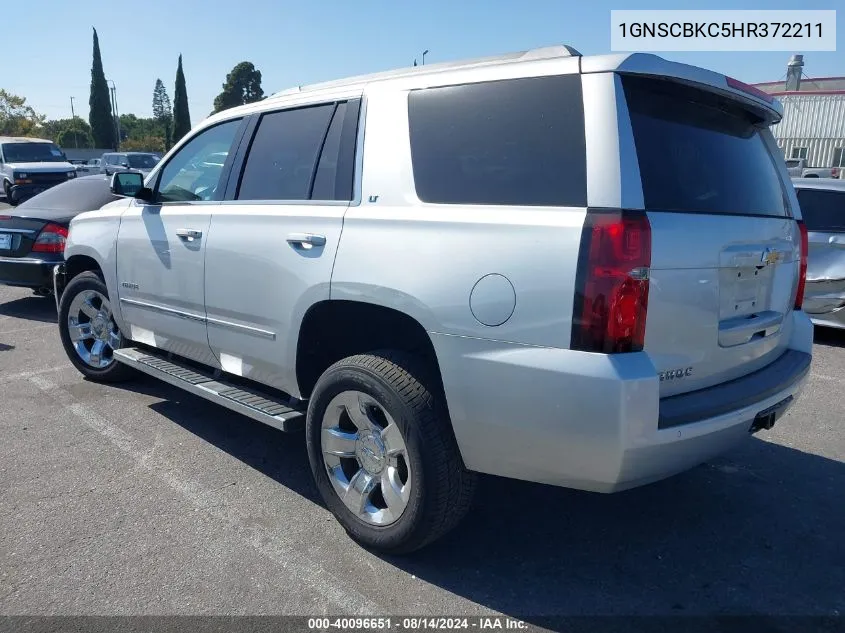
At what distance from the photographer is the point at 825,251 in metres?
6.58

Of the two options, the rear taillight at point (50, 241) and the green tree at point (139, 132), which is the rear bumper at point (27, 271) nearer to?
the rear taillight at point (50, 241)

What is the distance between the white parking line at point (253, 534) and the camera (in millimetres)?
2668

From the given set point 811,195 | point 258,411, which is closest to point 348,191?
point 258,411

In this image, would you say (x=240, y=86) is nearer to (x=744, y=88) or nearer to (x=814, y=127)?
(x=814, y=127)

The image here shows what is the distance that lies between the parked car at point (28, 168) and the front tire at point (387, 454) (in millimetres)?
19351

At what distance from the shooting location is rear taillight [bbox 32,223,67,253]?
7.39 meters

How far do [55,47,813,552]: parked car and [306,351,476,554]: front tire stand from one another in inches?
0.5

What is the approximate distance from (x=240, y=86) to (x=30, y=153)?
140ft

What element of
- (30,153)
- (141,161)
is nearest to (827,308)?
(30,153)

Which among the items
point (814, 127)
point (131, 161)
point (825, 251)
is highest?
point (814, 127)

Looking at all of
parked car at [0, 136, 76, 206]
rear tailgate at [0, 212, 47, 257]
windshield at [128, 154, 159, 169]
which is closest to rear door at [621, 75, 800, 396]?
rear tailgate at [0, 212, 47, 257]

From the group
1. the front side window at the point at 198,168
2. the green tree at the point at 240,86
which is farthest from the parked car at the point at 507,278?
the green tree at the point at 240,86

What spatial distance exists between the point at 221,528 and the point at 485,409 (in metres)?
1.55

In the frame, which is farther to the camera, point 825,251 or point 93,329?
point 825,251
